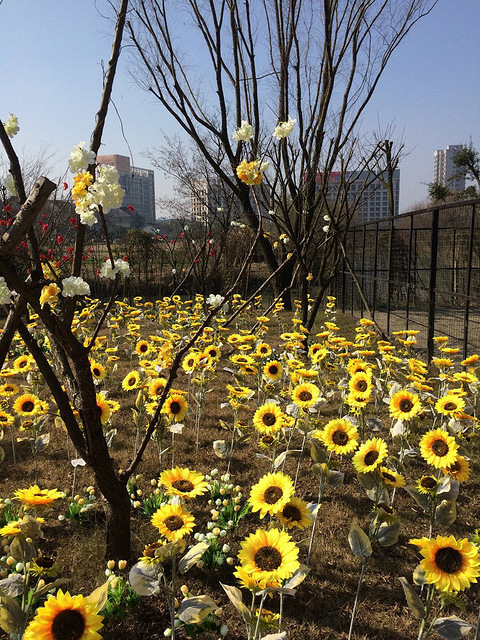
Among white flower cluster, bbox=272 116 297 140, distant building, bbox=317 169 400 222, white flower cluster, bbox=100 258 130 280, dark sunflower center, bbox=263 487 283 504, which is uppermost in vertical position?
distant building, bbox=317 169 400 222

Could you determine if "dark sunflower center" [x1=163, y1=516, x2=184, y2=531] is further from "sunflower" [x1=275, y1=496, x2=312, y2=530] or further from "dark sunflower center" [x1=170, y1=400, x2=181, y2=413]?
"dark sunflower center" [x1=170, y1=400, x2=181, y2=413]

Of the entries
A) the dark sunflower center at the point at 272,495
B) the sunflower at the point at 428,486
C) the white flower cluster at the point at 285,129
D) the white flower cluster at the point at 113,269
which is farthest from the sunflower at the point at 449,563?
the white flower cluster at the point at 285,129

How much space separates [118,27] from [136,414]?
1.67m

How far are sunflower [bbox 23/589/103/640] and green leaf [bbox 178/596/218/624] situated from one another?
31 cm

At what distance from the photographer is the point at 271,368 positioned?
3006mm

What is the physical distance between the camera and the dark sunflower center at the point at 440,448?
→ 174cm

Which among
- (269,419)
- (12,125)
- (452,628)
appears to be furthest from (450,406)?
(12,125)

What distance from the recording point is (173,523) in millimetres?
1332

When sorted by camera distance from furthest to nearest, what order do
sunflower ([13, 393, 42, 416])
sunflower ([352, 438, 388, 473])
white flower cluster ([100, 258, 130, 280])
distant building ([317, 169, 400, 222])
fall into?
distant building ([317, 169, 400, 222]) → sunflower ([13, 393, 42, 416]) → sunflower ([352, 438, 388, 473]) → white flower cluster ([100, 258, 130, 280])

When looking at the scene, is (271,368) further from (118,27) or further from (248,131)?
(118,27)

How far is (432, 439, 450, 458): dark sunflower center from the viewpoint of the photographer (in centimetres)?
174

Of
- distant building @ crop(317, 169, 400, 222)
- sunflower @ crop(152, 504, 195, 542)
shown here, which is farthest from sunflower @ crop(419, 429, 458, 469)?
A: distant building @ crop(317, 169, 400, 222)

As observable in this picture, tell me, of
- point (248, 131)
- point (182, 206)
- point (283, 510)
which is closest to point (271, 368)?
point (248, 131)

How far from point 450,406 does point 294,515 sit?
1350 mm
